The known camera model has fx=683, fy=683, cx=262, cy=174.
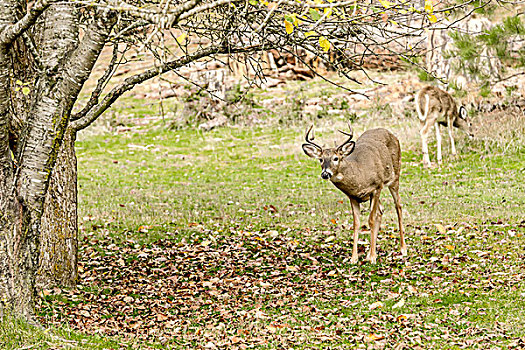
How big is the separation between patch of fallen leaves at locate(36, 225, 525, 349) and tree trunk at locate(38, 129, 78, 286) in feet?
0.70

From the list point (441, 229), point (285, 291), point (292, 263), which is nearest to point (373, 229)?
point (292, 263)

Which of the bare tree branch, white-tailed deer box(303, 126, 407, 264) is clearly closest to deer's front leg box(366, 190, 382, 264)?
white-tailed deer box(303, 126, 407, 264)

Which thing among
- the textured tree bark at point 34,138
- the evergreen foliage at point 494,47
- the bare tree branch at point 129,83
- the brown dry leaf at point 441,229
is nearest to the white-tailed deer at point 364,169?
the brown dry leaf at point 441,229

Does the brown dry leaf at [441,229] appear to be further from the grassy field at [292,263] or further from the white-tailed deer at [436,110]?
the white-tailed deer at [436,110]

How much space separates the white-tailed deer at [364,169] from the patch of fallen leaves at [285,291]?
0.56 metres

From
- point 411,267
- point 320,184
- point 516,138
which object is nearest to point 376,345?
point 411,267

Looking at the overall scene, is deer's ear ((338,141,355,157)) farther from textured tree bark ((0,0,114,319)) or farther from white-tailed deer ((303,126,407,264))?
textured tree bark ((0,0,114,319))

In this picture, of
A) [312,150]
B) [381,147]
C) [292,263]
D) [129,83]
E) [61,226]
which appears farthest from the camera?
[381,147]

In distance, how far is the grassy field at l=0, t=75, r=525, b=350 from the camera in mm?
6460

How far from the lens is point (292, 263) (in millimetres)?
8977

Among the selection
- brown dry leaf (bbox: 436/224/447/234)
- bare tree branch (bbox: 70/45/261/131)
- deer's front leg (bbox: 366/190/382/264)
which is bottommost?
brown dry leaf (bbox: 436/224/447/234)

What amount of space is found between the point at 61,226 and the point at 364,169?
378cm

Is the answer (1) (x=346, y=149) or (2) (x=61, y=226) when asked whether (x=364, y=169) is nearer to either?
(1) (x=346, y=149)

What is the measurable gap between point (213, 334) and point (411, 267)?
3025 mm
